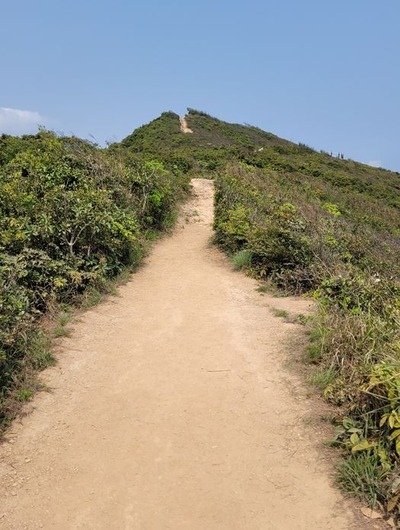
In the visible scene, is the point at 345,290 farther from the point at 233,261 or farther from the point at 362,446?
the point at 233,261

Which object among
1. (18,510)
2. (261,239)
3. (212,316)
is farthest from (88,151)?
(18,510)

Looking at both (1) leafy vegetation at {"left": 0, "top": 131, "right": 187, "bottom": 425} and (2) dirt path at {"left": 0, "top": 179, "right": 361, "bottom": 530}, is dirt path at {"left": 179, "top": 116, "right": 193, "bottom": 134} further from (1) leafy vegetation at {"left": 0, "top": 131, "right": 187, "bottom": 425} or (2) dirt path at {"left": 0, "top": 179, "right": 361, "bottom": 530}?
(2) dirt path at {"left": 0, "top": 179, "right": 361, "bottom": 530}

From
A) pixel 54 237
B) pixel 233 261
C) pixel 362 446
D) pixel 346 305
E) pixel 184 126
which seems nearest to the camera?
pixel 362 446

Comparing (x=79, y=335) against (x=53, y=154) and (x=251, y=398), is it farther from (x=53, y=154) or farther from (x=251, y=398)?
(x=53, y=154)

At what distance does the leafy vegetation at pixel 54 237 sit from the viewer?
521 centimetres

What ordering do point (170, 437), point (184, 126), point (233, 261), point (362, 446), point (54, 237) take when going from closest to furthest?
point (362, 446) < point (170, 437) < point (54, 237) < point (233, 261) < point (184, 126)

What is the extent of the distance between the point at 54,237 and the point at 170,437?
165 inches

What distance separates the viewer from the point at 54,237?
7562 mm

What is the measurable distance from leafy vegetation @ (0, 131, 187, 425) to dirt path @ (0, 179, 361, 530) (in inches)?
15.3

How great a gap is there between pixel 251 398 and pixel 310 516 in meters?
1.55

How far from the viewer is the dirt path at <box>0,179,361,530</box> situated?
3.54 m

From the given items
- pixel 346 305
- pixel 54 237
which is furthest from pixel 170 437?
pixel 54 237

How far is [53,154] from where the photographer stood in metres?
10.6

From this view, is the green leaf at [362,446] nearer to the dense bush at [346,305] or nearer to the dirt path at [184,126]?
the dense bush at [346,305]
